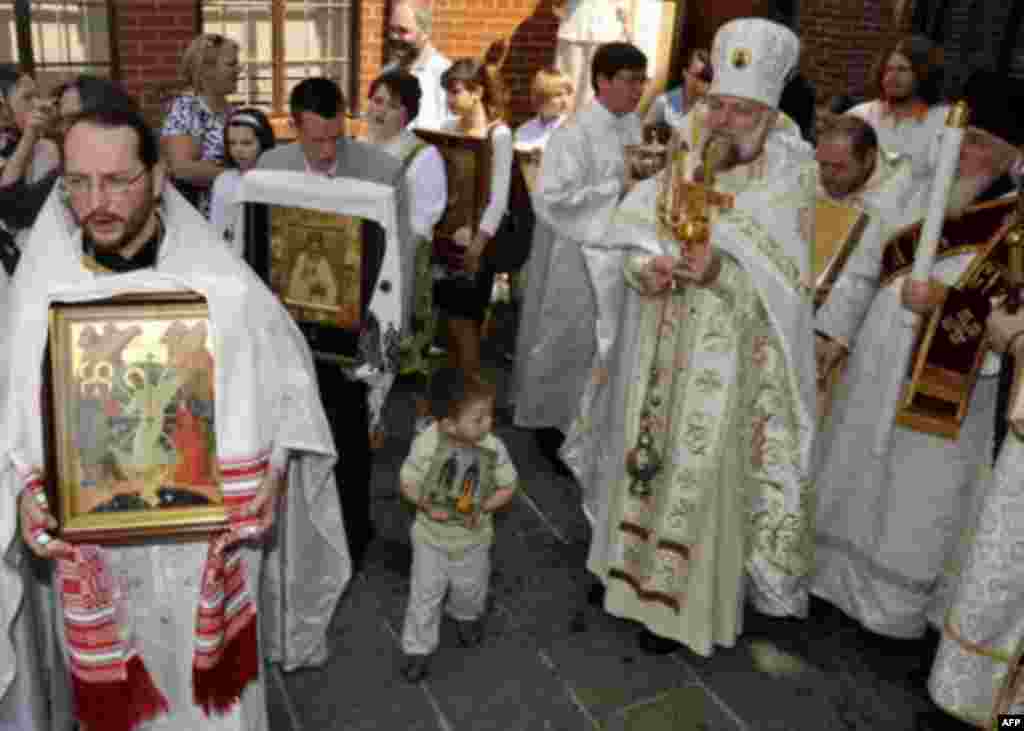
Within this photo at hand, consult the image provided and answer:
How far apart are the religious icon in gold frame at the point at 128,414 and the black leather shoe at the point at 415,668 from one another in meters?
1.47

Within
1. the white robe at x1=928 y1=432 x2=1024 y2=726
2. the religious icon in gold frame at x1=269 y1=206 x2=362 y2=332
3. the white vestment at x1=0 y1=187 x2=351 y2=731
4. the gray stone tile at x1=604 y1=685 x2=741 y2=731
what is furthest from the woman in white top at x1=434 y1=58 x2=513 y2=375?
the white robe at x1=928 y1=432 x2=1024 y2=726

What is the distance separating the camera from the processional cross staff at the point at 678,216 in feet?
12.0

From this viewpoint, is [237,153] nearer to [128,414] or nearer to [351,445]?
[351,445]

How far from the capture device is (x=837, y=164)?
425 cm

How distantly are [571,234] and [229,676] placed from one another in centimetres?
244

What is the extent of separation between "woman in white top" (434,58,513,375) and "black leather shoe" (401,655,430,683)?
2325 millimetres

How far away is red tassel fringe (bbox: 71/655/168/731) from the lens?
2.94 metres

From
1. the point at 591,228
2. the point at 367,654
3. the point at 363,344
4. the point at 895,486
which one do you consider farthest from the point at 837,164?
the point at 367,654

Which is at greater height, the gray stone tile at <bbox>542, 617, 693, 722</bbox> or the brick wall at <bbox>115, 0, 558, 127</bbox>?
the brick wall at <bbox>115, 0, 558, 127</bbox>

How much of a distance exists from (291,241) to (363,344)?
0.48 metres

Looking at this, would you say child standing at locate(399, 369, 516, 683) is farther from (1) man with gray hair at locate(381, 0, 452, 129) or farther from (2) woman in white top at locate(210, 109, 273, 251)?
(1) man with gray hair at locate(381, 0, 452, 129)

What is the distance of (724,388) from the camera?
382 cm

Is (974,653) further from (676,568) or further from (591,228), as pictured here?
(591,228)

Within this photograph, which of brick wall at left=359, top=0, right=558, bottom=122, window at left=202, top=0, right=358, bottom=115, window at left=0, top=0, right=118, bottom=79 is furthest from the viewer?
brick wall at left=359, top=0, right=558, bottom=122
